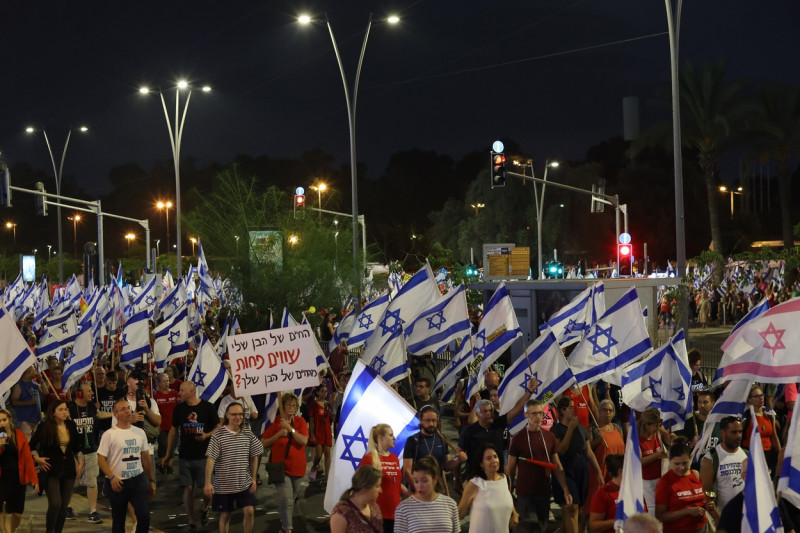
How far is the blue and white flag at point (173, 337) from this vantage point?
1845 centimetres

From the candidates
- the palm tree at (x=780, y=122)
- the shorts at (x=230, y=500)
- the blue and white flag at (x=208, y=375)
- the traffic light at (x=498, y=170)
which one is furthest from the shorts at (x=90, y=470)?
the palm tree at (x=780, y=122)

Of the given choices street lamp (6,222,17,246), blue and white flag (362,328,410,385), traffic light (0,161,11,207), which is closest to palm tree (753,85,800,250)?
traffic light (0,161,11,207)

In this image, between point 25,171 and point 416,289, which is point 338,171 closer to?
point 25,171

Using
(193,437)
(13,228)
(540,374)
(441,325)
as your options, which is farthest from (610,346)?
(13,228)

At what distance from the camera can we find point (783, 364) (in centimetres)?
859

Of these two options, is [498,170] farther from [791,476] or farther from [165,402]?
[791,476]

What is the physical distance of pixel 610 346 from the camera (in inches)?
484

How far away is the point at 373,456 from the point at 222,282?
22.8 m

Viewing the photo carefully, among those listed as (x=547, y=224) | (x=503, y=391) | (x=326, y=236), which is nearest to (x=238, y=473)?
(x=503, y=391)

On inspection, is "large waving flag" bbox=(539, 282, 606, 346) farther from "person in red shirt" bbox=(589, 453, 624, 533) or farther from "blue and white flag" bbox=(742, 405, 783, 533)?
"blue and white flag" bbox=(742, 405, 783, 533)

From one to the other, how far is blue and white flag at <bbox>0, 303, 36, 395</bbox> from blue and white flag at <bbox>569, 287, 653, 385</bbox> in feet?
19.5

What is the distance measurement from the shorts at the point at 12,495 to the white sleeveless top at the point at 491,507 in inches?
188

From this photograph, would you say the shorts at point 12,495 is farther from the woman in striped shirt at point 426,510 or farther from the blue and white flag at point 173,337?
the blue and white flag at point 173,337

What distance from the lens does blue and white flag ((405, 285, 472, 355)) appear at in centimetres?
1423
